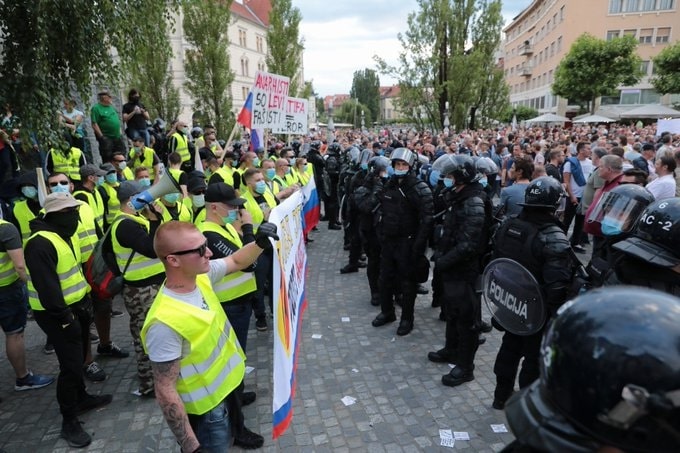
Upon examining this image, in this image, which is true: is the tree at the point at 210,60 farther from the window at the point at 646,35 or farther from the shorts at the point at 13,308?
the window at the point at 646,35

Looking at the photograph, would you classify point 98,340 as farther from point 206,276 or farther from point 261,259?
point 206,276

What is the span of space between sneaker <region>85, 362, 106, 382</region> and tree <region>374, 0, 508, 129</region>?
23538 mm

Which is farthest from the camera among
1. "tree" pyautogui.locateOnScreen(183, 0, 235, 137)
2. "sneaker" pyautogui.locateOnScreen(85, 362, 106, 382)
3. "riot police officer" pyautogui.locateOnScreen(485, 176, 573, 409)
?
"tree" pyautogui.locateOnScreen(183, 0, 235, 137)

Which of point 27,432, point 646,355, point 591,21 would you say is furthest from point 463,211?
point 591,21

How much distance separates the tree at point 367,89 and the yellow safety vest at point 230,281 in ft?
375

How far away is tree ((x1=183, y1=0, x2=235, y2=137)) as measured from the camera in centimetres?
2039

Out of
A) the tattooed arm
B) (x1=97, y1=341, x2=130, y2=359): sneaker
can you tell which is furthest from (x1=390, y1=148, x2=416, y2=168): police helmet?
(x1=97, y1=341, x2=130, y2=359): sneaker

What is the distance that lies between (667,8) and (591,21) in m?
7.67

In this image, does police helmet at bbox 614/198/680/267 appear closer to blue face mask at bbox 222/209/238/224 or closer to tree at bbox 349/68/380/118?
blue face mask at bbox 222/209/238/224

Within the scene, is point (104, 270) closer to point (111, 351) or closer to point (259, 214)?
point (111, 351)

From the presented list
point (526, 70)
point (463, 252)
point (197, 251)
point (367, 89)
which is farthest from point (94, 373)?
point (367, 89)

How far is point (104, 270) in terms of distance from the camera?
4.23m

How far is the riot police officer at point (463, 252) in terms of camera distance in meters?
4.54

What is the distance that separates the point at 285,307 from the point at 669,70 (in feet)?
154
